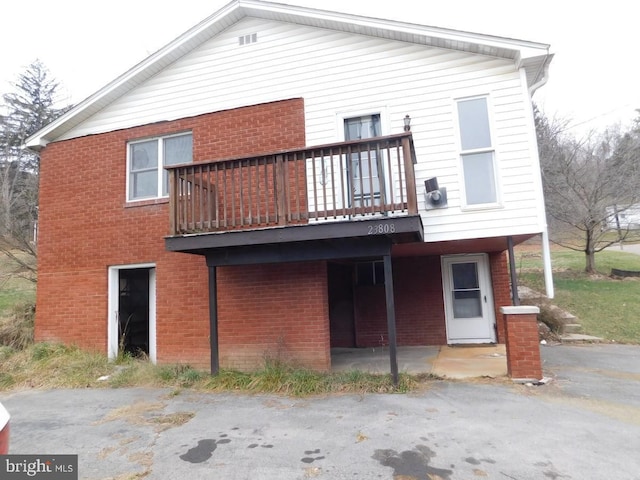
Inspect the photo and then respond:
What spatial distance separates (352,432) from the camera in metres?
4.32

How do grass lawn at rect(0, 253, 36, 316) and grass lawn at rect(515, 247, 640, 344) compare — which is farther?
grass lawn at rect(0, 253, 36, 316)

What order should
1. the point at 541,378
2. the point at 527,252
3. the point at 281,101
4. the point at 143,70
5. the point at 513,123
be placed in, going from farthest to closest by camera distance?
the point at 527,252 → the point at 143,70 → the point at 281,101 → the point at 513,123 → the point at 541,378

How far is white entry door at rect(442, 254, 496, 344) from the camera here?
9016mm

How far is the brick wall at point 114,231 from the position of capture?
297 inches

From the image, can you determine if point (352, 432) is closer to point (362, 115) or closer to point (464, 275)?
point (362, 115)

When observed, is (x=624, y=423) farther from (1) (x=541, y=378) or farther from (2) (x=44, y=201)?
(2) (x=44, y=201)

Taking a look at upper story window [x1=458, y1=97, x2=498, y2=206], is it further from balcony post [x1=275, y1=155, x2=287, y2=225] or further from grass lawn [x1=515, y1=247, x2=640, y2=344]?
grass lawn [x1=515, y1=247, x2=640, y2=344]

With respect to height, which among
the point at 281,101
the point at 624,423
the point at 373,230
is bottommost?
the point at 624,423

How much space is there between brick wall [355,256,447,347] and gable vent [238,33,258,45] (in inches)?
222

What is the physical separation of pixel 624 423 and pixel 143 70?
31.4ft

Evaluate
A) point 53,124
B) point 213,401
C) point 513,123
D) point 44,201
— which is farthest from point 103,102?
point 513,123

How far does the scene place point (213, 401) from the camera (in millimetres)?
5680

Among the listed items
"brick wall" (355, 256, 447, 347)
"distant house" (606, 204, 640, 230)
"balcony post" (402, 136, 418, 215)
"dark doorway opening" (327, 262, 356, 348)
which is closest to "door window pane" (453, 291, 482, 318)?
"brick wall" (355, 256, 447, 347)

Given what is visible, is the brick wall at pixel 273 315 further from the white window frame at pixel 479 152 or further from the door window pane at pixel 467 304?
the door window pane at pixel 467 304
